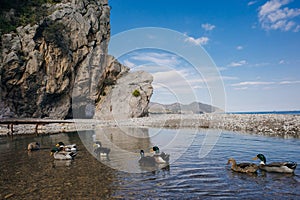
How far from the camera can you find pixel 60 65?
151 feet

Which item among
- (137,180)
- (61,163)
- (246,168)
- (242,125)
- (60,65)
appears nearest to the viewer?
(137,180)

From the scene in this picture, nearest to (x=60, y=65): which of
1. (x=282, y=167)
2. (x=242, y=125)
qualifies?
(x=242, y=125)

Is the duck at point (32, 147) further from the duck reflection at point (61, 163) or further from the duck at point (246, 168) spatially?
the duck at point (246, 168)

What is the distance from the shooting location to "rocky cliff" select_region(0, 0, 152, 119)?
40.1 meters

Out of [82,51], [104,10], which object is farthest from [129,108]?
[104,10]

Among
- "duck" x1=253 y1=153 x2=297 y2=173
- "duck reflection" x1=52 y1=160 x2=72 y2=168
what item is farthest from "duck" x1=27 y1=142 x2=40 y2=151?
"duck" x1=253 y1=153 x2=297 y2=173

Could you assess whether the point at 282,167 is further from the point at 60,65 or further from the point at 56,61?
the point at 60,65

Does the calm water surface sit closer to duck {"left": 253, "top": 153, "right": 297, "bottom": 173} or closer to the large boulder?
duck {"left": 253, "top": 153, "right": 297, "bottom": 173}

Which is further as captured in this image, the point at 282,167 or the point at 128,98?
the point at 128,98

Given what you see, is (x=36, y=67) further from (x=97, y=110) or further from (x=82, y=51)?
(x=97, y=110)

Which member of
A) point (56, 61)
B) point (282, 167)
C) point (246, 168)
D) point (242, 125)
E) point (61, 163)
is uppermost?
point (56, 61)

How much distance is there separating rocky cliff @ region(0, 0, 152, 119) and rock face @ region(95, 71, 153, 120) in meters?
0.48

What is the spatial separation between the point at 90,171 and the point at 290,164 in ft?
26.5

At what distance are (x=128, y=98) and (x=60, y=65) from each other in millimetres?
15207
